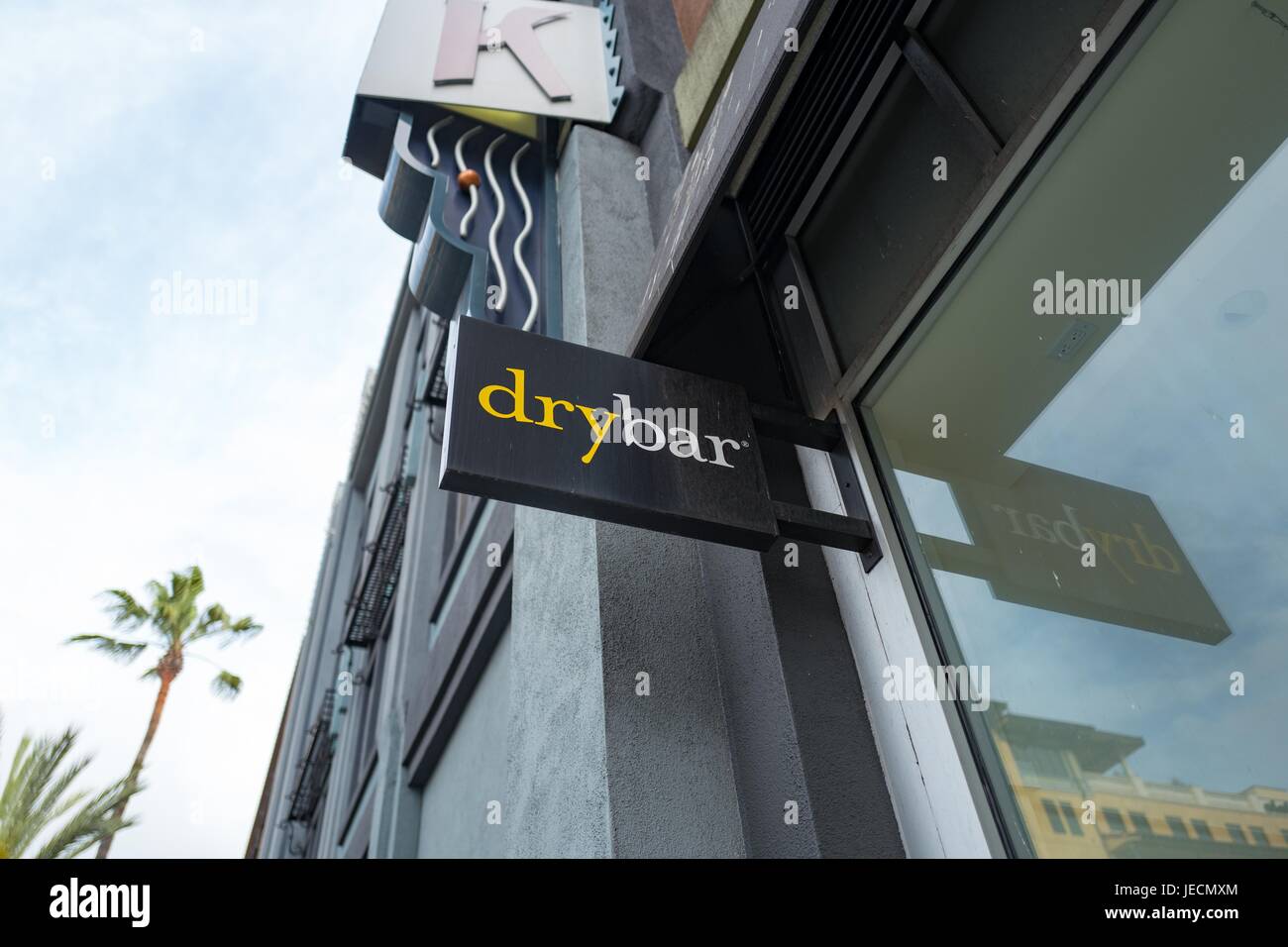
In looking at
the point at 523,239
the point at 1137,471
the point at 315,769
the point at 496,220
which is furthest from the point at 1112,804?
the point at 315,769

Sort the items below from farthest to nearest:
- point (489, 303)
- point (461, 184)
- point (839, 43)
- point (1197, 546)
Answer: point (461, 184) → point (489, 303) → point (839, 43) → point (1197, 546)

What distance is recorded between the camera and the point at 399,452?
1625 cm

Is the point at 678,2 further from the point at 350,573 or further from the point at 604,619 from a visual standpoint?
the point at 350,573

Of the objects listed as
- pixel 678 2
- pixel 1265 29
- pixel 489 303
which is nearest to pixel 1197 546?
pixel 1265 29

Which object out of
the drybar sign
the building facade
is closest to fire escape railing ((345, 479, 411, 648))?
the building facade

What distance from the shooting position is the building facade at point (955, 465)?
7.11 feet

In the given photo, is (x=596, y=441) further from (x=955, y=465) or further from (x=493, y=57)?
(x=493, y=57)

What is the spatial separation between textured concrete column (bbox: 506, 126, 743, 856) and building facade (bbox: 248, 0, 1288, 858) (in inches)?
0.6

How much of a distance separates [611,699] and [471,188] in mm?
4197

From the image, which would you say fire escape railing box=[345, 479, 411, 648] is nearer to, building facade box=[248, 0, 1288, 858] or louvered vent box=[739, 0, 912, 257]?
building facade box=[248, 0, 1288, 858]

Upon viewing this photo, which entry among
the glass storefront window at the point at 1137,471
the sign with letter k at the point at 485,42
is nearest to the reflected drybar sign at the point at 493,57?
the sign with letter k at the point at 485,42

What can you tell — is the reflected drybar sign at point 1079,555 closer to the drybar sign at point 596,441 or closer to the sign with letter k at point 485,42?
the drybar sign at point 596,441

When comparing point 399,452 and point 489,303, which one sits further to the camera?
point 399,452
